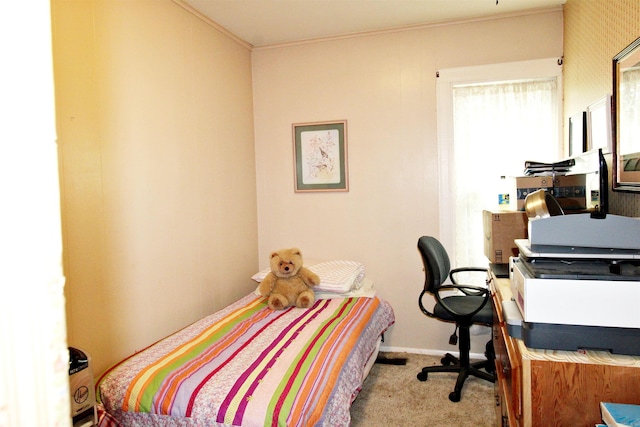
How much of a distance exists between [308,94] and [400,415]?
259 centimetres

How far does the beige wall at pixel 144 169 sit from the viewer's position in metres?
2.02

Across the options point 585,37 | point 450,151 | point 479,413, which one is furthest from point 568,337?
point 450,151

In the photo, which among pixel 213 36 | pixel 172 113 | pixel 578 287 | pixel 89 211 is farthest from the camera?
pixel 213 36

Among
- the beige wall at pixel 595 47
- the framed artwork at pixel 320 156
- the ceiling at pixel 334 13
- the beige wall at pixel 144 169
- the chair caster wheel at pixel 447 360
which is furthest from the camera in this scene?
the framed artwork at pixel 320 156

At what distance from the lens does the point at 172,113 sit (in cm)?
271

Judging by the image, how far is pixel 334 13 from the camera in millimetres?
3109

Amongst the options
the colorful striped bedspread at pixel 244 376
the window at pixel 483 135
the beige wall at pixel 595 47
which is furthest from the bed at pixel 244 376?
the beige wall at pixel 595 47

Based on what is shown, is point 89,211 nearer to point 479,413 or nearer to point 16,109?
point 16,109

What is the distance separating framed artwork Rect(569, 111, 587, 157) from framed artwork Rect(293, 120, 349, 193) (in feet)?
5.44

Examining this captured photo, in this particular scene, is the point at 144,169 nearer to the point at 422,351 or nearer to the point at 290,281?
the point at 290,281

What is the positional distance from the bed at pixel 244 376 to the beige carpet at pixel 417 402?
36cm

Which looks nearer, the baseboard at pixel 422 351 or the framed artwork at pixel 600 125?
the framed artwork at pixel 600 125

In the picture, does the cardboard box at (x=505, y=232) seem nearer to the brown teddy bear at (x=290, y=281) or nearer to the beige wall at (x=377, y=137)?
the beige wall at (x=377, y=137)

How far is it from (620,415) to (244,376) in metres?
1.41
